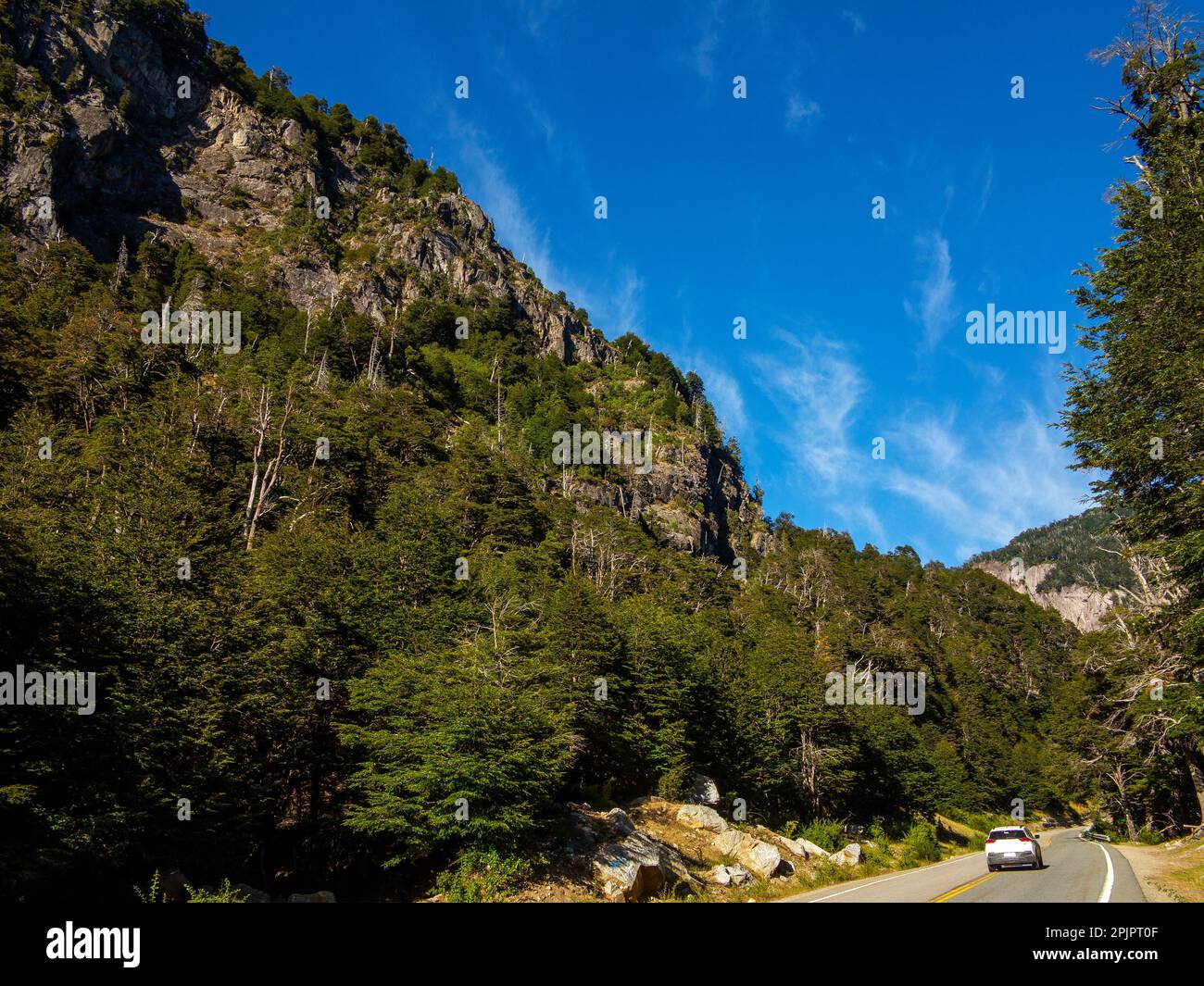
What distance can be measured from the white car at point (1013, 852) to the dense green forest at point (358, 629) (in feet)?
20.5

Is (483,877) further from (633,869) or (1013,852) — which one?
(1013,852)

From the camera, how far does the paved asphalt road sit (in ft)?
45.5

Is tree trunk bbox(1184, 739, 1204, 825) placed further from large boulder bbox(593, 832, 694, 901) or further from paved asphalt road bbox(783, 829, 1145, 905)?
large boulder bbox(593, 832, 694, 901)

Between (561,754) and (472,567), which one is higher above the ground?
(472,567)

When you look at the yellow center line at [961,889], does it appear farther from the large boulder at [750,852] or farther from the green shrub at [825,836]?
the green shrub at [825,836]

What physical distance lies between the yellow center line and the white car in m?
0.84

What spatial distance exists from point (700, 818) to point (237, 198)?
142045 mm

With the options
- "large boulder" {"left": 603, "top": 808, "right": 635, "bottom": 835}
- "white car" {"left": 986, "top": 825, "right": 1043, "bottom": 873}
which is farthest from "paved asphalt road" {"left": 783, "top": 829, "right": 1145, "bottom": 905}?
"large boulder" {"left": 603, "top": 808, "right": 635, "bottom": 835}

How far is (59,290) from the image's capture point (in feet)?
186

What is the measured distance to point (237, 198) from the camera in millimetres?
121500

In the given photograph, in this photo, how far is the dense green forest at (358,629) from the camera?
560 inches
